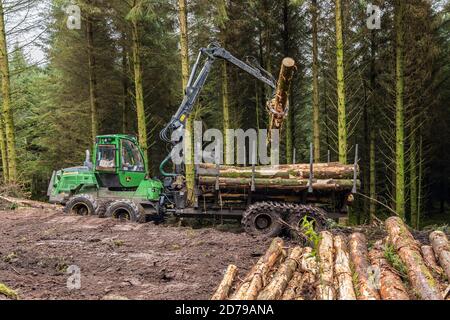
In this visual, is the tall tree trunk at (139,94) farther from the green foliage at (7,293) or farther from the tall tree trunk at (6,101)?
the green foliage at (7,293)

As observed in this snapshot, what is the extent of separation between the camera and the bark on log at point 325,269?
5.04 m

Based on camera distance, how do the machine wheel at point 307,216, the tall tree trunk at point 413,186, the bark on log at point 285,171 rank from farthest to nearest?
the tall tree trunk at point 413,186 → the bark on log at point 285,171 → the machine wheel at point 307,216

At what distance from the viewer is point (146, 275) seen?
627 centimetres

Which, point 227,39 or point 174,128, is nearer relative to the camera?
point 174,128

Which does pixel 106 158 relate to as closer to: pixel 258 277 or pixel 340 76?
pixel 340 76

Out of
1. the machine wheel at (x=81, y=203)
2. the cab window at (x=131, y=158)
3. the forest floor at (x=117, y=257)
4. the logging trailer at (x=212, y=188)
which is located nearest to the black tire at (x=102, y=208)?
the logging trailer at (x=212, y=188)

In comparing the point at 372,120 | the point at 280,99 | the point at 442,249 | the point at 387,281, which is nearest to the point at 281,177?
the point at 280,99

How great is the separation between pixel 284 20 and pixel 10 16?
11.3m

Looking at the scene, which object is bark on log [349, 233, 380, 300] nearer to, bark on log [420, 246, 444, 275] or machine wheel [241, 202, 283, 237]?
bark on log [420, 246, 444, 275]

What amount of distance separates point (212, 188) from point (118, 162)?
10.2 ft

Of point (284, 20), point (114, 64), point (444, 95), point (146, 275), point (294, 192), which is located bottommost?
point (146, 275)

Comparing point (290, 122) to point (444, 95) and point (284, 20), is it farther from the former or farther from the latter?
point (444, 95)

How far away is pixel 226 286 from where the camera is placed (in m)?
5.37
